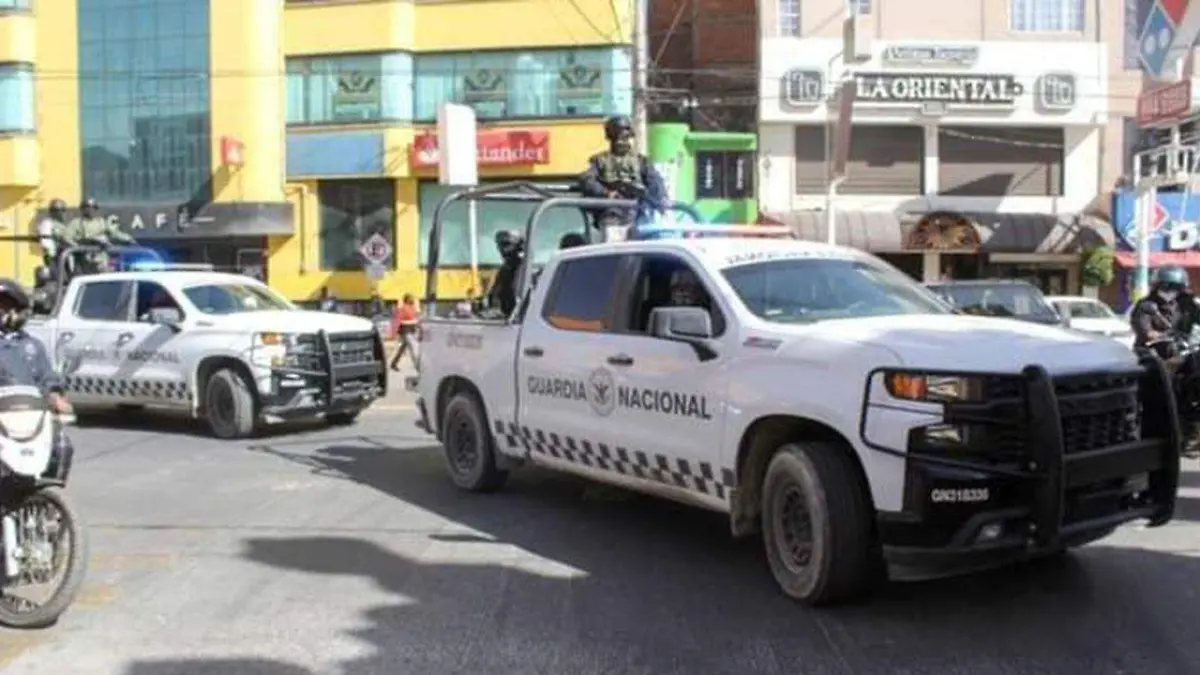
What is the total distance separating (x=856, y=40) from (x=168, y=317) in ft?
59.6

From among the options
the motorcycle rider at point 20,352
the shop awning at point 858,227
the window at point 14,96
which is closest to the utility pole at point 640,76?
the shop awning at point 858,227

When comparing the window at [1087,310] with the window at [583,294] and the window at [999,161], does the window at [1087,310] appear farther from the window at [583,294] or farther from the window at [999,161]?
the window at [583,294]

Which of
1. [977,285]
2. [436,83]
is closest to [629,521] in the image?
[977,285]

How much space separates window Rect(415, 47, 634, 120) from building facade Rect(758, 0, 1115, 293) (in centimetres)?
391

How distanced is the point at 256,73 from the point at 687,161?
11691mm

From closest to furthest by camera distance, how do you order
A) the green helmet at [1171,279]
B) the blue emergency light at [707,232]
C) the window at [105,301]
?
1. the blue emergency light at [707,232]
2. the green helmet at [1171,279]
3. the window at [105,301]

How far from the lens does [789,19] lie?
30.2 metres

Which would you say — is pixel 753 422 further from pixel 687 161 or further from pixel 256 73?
pixel 256 73

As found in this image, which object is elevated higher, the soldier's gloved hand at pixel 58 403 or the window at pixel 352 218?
the window at pixel 352 218

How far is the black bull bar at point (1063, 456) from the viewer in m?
4.96

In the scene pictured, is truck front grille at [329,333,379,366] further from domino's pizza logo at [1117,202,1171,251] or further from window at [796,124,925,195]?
domino's pizza logo at [1117,202,1171,251]

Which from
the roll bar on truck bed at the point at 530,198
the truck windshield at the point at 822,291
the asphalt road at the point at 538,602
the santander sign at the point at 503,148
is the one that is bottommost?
the asphalt road at the point at 538,602

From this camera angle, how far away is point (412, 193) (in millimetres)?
31859

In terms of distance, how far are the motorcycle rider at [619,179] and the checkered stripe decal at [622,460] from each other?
2272 mm
